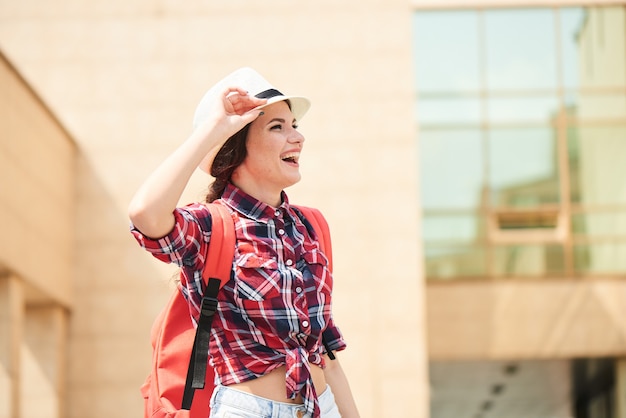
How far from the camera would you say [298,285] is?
12.5ft

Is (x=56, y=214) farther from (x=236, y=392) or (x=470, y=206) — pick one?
(x=236, y=392)

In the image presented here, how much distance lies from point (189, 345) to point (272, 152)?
69 cm

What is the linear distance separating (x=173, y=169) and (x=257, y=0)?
542 inches

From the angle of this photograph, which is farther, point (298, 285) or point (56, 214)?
→ point (56, 214)

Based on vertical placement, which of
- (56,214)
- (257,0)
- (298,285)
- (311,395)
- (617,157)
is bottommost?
(311,395)

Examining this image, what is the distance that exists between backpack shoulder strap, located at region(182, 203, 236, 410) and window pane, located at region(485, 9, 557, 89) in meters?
15.5

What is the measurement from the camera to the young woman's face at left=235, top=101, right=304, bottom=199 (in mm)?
4008

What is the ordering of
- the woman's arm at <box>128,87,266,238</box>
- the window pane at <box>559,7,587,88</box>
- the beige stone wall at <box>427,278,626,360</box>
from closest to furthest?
1. the woman's arm at <box>128,87,266,238</box>
2. the beige stone wall at <box>427,278,626,360</box>
3. the window pane at <box>559,7,587,88</box>

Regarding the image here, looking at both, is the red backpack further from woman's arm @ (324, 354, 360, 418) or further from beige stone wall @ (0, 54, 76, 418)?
beige stone wall @ (0, 54, 76, 418)

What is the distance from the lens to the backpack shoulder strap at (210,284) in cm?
368

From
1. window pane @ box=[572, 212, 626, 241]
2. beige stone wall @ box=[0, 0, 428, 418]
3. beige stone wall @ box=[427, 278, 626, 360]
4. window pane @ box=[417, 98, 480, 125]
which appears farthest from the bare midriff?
window pane @ box=[572, 212, 626, 241]

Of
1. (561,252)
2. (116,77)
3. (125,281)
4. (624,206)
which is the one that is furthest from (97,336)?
(624,206)

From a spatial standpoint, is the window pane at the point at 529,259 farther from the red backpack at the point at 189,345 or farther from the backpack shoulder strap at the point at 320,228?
the red backpack at the point at 189,345

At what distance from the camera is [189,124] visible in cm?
1678
